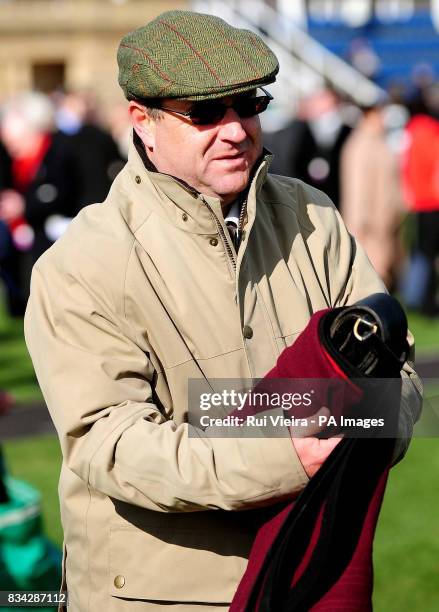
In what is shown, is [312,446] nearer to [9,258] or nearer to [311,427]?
[311,427]

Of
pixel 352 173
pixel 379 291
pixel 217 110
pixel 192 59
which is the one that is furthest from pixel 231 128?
pixel 352 173

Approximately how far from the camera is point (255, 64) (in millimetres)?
2793

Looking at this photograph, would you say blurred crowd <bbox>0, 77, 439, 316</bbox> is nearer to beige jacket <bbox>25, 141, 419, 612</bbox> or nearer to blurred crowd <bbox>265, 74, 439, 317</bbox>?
blurred crowd <bbox>265, 74, 439, 317</bbox>

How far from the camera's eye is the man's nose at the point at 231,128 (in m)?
2.82

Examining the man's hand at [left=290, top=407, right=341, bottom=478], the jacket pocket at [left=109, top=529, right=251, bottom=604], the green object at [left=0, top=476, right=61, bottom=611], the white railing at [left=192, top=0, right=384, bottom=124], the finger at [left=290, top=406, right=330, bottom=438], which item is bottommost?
the white railing at [left=192, top=0, right=384, bottom=124]

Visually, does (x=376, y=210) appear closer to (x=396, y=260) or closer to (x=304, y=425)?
(x=396, y=260)

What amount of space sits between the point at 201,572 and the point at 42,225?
8.90m

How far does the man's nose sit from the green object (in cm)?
191

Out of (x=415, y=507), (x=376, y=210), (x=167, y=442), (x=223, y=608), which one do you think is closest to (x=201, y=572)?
(x=223, y=608)

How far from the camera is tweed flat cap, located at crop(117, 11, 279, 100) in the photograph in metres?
2.77

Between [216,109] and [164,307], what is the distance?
45 cm

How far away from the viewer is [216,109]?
111 inches

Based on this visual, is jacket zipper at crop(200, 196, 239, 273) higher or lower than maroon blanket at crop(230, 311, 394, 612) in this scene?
higher

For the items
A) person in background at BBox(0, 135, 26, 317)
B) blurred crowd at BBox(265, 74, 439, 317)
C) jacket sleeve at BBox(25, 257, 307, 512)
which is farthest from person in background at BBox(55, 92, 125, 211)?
jacket sleeve at BBox(25, 257, 307, 512)
